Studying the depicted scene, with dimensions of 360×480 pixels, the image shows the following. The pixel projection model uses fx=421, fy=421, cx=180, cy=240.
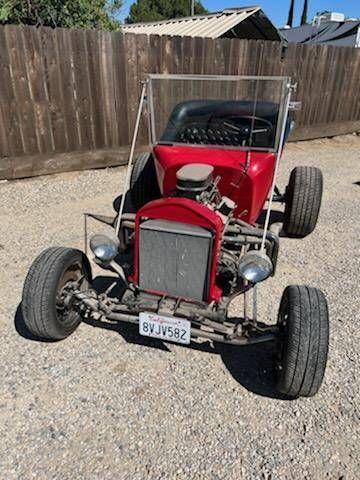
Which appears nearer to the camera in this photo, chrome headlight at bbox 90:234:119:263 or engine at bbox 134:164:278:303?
engine at bbox 134:164:278:303

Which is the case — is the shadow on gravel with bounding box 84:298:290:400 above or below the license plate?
below

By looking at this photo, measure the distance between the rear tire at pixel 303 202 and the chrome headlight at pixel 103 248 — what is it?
2.38 m

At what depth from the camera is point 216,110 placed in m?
4.27

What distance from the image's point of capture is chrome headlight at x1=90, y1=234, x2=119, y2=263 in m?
2.91

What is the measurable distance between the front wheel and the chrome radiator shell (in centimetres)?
53

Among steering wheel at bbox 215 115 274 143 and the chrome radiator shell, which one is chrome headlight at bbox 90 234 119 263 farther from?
steering wheel at bbox 215 115 274 143

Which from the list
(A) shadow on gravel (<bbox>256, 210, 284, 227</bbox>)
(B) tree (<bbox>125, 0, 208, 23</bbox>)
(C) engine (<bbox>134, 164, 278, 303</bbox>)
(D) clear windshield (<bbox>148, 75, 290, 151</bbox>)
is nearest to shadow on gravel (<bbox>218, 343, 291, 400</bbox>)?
(C) engine (<bbox>134, 164, 278, 303</bbox>)

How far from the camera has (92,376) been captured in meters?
2.79

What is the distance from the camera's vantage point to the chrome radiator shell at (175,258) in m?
2.78

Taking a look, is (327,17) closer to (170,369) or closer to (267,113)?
(267,113)

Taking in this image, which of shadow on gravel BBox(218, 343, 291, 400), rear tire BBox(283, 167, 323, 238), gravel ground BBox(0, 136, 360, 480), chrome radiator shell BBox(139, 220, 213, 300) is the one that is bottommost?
shadow on gravel BBox(218, 343, 291, 400)

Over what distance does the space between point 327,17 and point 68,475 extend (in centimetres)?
2987

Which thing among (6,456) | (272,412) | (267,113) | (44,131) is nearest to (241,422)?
(272,412)

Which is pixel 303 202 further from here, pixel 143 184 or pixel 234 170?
pixel 143 184
